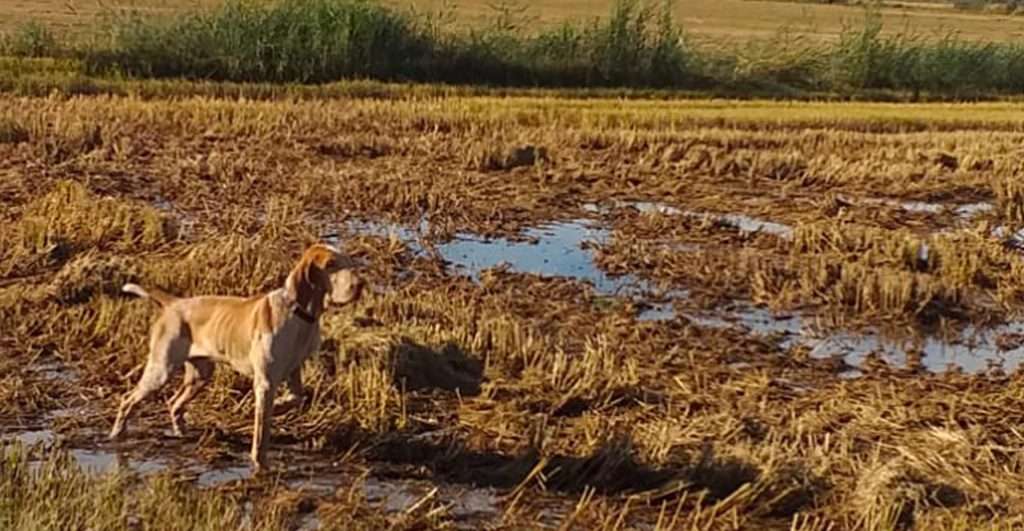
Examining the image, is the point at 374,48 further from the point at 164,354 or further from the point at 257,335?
the point at 257,335

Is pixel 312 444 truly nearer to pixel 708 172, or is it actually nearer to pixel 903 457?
pixel 903 457

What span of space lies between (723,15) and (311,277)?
184 feet

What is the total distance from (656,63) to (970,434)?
956 inches

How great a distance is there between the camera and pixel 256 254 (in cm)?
1037

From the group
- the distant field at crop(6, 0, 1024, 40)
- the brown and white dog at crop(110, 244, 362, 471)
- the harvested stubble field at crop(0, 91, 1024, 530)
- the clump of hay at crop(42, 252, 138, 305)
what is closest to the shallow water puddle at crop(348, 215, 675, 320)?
the harvested stubble field at crop(0, 91, 1024, 530)

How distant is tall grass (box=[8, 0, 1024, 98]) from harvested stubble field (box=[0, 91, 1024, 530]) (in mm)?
8335

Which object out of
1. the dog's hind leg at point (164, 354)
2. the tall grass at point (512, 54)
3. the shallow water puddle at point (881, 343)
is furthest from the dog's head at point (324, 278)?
the tall grass at point (512, 54)

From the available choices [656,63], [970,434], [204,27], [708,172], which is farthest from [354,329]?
[656,63]

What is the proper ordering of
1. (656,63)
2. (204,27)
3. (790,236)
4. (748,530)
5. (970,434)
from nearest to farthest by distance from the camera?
(748,530) → (970,434) → (790,236) → (204,27) → (656,63)

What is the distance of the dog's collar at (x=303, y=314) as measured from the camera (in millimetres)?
6234

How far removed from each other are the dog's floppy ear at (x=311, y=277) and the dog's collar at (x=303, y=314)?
0.10 feet

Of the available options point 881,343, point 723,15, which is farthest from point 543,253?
point 723,15

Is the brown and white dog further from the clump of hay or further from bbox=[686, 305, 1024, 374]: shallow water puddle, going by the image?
bbox=[686, 305, 1024, 374]: shallow water puddle

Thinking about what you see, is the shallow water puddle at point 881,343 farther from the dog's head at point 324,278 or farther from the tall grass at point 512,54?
the tall grass at point 512,54
